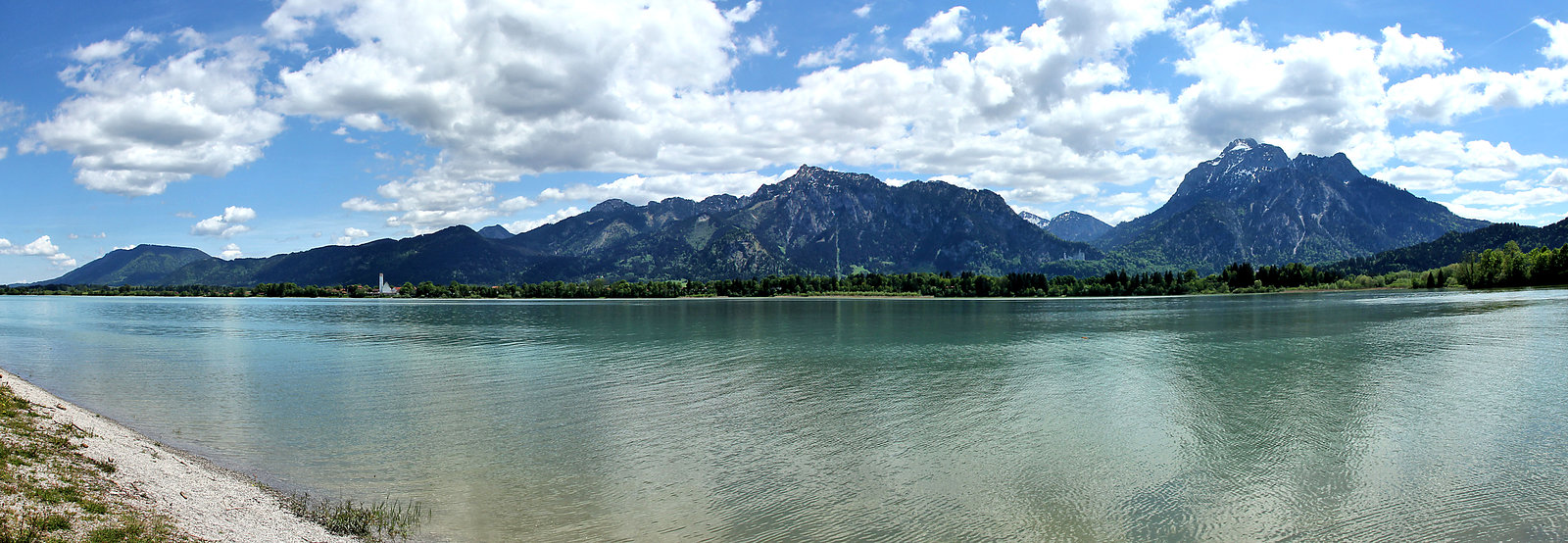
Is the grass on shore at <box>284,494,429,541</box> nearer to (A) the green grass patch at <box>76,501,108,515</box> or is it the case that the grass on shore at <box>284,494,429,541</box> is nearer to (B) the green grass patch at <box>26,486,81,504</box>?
(A) the green grass patch at <box>76,501,108,515</box>

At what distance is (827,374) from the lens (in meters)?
45.8

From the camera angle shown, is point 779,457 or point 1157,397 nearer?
point 779,457

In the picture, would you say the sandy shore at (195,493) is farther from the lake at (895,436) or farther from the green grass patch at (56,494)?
the lake at (895,436)

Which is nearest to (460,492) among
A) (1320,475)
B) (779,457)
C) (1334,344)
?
(779,457)

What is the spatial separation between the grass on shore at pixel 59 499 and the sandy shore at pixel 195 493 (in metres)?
0.46

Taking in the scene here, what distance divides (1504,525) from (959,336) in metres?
62.0

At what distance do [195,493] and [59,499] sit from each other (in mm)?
3743

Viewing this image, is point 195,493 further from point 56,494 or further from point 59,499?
point 59,499

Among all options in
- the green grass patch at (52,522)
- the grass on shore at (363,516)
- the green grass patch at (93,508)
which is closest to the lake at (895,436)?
the grass on shore at (363,516)

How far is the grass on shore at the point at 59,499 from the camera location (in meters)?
12.0

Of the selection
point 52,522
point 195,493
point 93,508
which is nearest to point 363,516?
point 195,493

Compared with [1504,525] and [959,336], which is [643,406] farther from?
[959,336]

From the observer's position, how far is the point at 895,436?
27.0m

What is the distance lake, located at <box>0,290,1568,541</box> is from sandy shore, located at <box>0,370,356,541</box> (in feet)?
5.19
